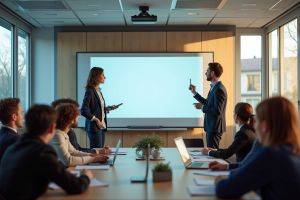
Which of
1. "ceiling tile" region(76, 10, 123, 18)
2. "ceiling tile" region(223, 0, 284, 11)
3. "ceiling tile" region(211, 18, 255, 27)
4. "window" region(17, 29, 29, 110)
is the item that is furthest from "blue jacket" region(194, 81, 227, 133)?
"window" region(17, 29, 29, 110)

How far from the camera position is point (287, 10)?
713 cm

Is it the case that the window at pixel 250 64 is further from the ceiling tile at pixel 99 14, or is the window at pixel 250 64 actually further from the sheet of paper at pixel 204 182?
the sheet of paper at pixel 204 182

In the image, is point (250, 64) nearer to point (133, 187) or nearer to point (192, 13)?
point (192, 13)

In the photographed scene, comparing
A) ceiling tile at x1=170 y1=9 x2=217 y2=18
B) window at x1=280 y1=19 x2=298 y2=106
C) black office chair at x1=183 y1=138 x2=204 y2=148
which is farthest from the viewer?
window at x1=280 y1=19 x2=298 y2=106

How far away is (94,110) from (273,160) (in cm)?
369

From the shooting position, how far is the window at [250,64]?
8.81m

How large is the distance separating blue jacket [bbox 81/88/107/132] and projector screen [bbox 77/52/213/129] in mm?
2795

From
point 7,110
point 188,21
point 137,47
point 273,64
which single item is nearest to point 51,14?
point 137,47

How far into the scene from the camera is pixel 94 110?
220 inches

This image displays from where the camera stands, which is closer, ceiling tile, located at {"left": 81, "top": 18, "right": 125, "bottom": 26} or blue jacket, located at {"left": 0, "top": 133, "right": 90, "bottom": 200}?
blue jacket, located at {"left": 0, "top": 133, "right": 90, "bottom": 200}

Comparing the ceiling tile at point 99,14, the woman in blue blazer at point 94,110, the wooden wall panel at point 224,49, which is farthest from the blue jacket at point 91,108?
the wooden wall panel at point 224,49

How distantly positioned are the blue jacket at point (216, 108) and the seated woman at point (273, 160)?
3182 mm

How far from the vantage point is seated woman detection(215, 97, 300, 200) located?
2143mm

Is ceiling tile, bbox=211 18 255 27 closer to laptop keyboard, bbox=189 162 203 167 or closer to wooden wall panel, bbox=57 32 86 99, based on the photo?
wooden wall panel, bbox=57 32 86 99
